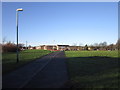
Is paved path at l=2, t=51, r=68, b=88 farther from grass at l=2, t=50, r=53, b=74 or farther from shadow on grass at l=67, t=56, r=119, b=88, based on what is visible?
grass at l=2, t=50, r=53, b=74

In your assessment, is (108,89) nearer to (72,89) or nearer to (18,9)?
(72,89)

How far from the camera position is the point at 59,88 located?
4.65m

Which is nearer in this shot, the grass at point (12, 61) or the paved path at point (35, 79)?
the paved path at point (35, 79)

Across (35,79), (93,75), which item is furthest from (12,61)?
(93,75)

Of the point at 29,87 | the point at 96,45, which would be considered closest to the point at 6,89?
the point at 29,87

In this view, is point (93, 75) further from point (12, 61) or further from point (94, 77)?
point (12, 61)

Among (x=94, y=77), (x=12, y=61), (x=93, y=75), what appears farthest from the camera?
(x=12, y=61)

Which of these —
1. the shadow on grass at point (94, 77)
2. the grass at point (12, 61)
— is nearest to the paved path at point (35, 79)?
the shadow on grass at point (94, 77)

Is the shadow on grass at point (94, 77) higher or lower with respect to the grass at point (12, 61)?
higher

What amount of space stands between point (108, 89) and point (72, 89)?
4.41 ft

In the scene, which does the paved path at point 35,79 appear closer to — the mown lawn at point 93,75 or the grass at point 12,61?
the mown lawn at point 93,75

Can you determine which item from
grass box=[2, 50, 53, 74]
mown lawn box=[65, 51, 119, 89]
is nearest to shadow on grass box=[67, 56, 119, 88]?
mown lawn box=[65, 51, 119, 89]

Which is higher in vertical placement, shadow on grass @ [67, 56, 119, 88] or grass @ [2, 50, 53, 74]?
shadow on grass @ [67, 56, 119, 88]

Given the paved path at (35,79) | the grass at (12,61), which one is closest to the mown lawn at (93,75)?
the paved path at (35,79)
